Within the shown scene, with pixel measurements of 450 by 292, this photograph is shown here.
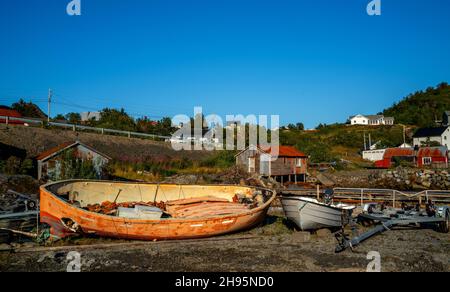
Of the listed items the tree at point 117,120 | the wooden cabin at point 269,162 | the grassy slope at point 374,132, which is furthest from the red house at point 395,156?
the tree at point 117,120

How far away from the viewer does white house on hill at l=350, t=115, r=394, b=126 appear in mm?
106000

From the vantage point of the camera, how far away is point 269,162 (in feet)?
118

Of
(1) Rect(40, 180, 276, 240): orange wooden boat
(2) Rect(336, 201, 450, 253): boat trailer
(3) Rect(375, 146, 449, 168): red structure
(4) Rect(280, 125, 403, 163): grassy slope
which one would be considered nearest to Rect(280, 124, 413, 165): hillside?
(4) Rect(280, 125, 403, 163): grassy slope

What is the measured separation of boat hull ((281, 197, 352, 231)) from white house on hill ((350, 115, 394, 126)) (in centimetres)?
10317

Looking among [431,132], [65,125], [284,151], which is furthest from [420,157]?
[65,125]

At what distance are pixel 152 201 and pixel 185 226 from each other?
4489 mm

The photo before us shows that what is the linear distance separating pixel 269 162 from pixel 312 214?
23.5m

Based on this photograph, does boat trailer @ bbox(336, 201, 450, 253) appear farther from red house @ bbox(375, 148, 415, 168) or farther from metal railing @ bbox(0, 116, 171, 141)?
red house @ bbox(375, 148, 415, 168)

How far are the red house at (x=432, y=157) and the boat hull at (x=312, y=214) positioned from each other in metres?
42.5

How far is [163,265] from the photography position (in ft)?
29.5

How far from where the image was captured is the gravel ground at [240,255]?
8773 millimetres
